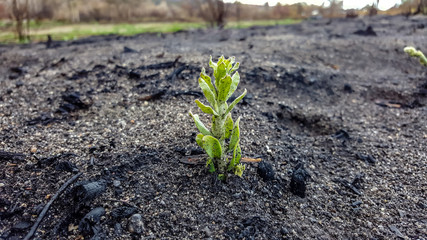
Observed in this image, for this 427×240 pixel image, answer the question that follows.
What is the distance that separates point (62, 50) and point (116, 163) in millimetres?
5240

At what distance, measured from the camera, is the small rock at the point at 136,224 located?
167cm

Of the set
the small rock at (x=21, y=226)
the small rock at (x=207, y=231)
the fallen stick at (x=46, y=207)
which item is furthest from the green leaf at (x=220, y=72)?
the small rock at (x=21, y=226)

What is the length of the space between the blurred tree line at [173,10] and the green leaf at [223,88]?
10.8m

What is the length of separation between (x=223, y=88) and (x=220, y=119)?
20 cm

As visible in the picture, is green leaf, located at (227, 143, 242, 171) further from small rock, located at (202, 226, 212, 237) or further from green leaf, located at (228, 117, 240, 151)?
small rock, located at (202, 226, 212, 237)

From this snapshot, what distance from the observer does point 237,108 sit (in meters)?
2.99

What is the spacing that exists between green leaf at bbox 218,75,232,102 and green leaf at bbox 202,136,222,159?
10.1 inches

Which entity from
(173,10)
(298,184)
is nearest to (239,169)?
(298,184)

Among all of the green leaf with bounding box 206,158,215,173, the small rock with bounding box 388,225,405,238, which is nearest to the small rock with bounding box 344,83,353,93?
the small rock with bounding box 388,225,405,238

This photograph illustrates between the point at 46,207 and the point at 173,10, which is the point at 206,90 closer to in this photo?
the point at 46,207

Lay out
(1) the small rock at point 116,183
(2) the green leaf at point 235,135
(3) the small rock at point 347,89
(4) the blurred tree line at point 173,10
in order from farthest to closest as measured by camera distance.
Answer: (4) the blurred tree line at point 173,10 < (3) the small rock at point 347,89 < (1) the small rock at point 116,183 < (2) the green leaf at point 235,135

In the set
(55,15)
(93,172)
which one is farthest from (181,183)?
(55,15)

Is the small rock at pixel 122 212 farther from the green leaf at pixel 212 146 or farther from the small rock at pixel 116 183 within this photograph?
the green leaf at pixel 212 146

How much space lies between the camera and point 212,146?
180cm
